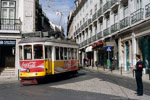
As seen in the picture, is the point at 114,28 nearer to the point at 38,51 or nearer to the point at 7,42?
the point at 7,42

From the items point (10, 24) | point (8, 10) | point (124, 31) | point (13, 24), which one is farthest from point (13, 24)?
point (124, 31)

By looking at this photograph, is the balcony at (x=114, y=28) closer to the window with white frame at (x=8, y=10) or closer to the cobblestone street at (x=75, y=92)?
the window with white frame at (x=8, y=10)

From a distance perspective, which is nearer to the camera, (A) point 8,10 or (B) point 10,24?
(B) point 10,24

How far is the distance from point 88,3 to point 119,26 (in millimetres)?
19672

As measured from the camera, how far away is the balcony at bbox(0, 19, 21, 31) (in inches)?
826

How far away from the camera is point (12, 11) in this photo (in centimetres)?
2175

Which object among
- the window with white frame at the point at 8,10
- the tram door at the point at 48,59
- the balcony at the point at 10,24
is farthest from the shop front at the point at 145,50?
the window with white frame at the point at 8,10

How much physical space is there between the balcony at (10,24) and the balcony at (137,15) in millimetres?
11932

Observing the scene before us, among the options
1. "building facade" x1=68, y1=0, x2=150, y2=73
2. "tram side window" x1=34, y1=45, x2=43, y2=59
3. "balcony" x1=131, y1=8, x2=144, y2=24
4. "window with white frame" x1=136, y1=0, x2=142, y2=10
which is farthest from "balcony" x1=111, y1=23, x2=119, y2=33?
"tram side window" x1=34, y1=45, x2=43, y2=59

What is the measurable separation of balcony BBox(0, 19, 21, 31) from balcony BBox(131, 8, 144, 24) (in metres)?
11.9

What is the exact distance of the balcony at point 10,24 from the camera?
2097 cm

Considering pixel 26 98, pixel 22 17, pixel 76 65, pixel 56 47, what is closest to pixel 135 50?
pixel 76 65

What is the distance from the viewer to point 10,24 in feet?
69.2

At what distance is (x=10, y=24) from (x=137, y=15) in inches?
511
